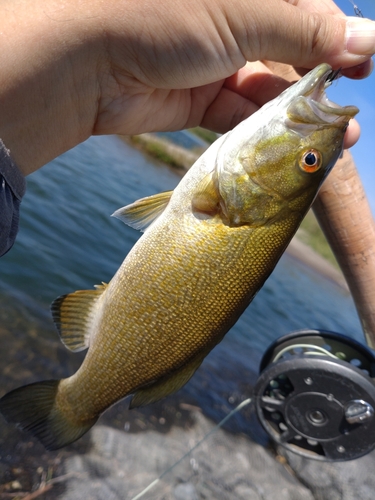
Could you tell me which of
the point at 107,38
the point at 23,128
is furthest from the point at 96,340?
the point at 107,38

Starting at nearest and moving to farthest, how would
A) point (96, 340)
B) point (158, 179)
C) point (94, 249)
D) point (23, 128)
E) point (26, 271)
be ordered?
point (23, 128)
point (96, 340)
point (26, 271)
point (94, 249)
point (158, 179)

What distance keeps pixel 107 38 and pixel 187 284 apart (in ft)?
3.92

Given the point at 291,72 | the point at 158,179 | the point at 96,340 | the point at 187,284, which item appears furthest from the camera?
the point at 158,179

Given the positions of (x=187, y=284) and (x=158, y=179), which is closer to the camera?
(x=187, y=284)

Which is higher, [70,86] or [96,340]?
[70,86]

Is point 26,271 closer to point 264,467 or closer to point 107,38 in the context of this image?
point 264,467

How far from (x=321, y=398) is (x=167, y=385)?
73.9 inches

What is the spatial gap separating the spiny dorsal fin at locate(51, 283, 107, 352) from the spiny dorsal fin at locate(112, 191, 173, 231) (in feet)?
1.31

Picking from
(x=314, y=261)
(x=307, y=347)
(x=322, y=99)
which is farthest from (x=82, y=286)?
(x=314, y=261)

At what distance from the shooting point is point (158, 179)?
63.4 ft

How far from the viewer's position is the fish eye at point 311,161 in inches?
87.4

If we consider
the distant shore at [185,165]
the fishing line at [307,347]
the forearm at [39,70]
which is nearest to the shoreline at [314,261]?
the distant shore at [185,165]

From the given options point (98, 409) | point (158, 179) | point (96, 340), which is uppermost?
point (96, 340)

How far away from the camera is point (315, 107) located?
2146mm
